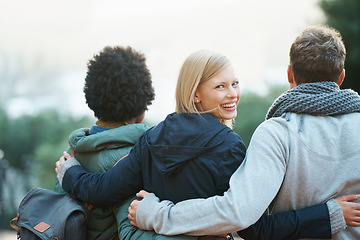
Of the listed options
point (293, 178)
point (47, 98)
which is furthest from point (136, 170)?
point (47, 98)

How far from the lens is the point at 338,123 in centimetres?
167

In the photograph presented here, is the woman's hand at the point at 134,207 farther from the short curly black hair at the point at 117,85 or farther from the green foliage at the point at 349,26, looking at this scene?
the green foliage at the point at 349,26

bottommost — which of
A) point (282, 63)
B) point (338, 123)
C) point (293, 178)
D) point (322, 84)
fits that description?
point (282, 63)

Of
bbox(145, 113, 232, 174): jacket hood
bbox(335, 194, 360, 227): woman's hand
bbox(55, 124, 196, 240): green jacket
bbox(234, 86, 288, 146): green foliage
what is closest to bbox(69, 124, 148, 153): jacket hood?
bbox(55, 124, 196, 240): green jacket

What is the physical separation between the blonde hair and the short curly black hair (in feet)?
1.16

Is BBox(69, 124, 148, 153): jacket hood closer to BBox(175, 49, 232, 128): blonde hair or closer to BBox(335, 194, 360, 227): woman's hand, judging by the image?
BBox(175, 49, 232, 128): blonde hair

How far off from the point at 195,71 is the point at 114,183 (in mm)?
591

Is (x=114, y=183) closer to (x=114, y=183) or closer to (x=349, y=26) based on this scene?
(x=114, y=183)

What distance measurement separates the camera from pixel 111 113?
2133 millimetres

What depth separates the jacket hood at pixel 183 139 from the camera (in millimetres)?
1661

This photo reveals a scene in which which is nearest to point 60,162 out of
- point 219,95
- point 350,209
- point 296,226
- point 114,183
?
point 114,183

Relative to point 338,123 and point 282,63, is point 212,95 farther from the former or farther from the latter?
point 282,63

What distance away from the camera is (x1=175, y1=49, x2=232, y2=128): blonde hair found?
1.81 metres

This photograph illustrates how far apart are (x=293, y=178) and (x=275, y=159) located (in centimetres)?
12
